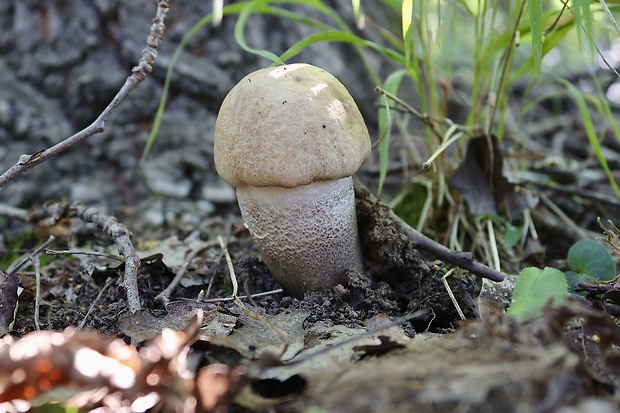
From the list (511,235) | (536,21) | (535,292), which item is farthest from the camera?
(511,235)

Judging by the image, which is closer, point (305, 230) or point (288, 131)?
point (288, 131)

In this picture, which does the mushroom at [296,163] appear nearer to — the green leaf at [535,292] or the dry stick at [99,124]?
the dry stick at [99,124]

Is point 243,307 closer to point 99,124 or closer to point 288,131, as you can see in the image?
point 288,131

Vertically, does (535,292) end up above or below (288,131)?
below

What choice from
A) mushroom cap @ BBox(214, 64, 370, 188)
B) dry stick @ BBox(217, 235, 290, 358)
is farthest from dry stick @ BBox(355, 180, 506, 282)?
dry stick @ BBox(217, 235, 290, 358)

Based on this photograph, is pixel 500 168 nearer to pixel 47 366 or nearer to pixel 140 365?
pixel 140 365

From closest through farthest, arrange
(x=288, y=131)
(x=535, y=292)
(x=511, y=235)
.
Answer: (x=535, y=292)
(x=288, y=131)
(x=511, y=235)

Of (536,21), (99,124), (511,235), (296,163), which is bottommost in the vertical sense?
(511,235)

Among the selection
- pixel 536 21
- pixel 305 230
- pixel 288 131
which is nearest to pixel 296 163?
pixel 288 131

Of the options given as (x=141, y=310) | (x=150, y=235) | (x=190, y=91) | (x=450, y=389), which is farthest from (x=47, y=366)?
(x=190, y=91)
